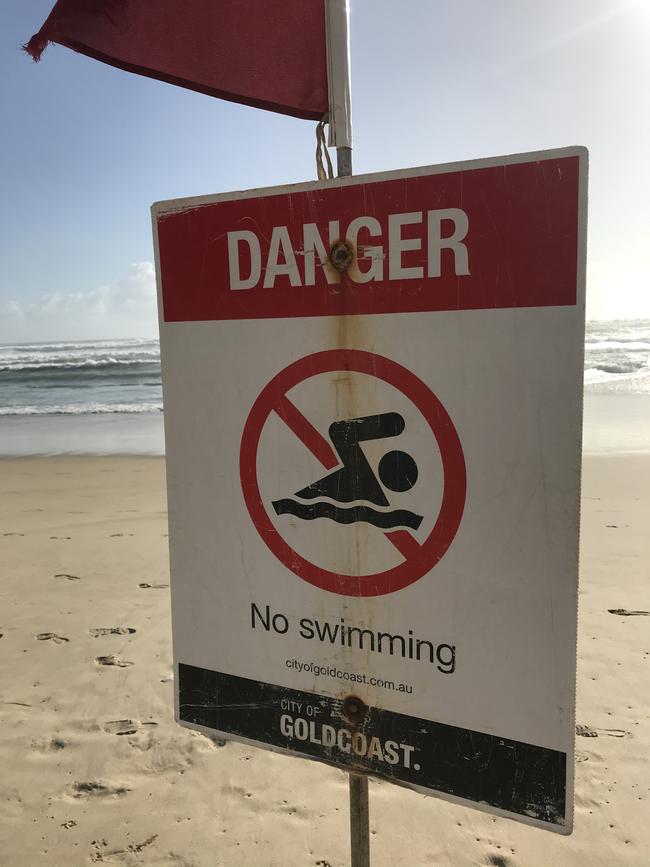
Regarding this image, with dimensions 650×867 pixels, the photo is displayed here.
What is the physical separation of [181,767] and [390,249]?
8.04 ft

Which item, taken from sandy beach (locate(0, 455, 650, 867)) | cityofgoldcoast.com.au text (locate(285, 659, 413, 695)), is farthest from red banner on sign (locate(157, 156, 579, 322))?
sandy beach (locate(0, 455, 650, 867))

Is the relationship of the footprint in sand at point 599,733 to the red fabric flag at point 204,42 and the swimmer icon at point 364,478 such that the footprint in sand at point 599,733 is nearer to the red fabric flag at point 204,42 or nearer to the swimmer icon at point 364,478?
the swimmer icon at point 364,478

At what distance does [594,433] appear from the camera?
11164 millimetres

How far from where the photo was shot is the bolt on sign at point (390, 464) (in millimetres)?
1092

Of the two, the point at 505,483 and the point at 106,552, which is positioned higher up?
the point at 505,483

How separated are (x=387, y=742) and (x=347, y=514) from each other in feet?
1.48

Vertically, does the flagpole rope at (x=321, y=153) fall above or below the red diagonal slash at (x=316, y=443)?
above

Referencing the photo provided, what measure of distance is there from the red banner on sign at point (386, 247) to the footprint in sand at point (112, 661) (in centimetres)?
277

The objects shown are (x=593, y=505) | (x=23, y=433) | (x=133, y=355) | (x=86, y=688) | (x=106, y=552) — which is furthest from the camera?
(x=133, y=355)

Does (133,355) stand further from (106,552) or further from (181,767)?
(181,767)

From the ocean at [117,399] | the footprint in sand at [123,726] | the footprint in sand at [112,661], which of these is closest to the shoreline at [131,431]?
the ocean at [117,399]

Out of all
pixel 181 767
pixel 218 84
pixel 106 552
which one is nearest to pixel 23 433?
pixel 106 552

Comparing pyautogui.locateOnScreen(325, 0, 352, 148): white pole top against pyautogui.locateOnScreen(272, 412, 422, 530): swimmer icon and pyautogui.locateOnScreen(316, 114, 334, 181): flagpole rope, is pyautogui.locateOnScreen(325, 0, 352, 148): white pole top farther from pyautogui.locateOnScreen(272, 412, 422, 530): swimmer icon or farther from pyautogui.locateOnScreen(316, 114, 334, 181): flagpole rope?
pyautogui.locateOnScreen(272, 412, 422, 530): swimmer icon

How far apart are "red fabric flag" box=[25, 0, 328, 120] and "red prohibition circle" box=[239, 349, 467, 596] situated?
1.83 ft
